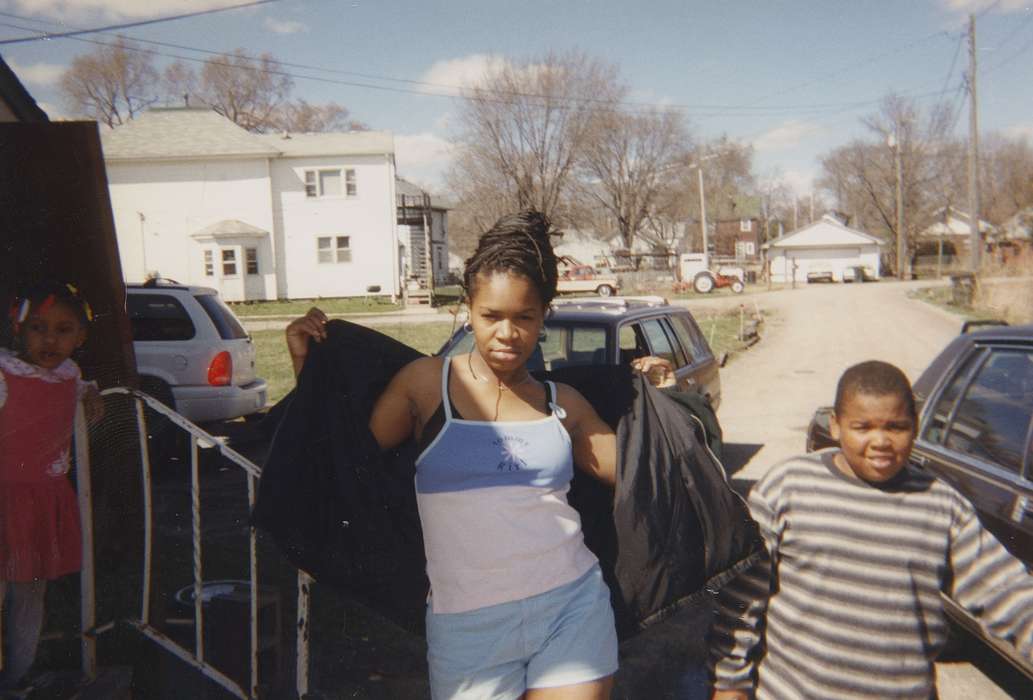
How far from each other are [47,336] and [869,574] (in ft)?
10.4

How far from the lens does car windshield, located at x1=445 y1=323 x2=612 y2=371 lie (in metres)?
6.14

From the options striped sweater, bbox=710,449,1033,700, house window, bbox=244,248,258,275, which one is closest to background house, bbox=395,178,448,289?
house window, bbox=244,248,258,275

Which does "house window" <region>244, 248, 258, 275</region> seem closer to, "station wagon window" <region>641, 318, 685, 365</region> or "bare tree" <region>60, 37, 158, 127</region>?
"bare tree" <region>60, 37, 158, 127</region>

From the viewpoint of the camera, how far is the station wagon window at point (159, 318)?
26.9 ft

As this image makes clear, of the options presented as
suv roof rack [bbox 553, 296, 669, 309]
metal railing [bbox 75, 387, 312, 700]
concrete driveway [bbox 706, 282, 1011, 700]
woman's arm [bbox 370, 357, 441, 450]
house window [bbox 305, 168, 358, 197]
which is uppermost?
house window [bbox 305, 168, 358, 197]

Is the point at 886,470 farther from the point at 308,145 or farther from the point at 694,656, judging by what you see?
the point at 308,145

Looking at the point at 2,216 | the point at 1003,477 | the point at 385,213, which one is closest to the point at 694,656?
the point at 1003,477

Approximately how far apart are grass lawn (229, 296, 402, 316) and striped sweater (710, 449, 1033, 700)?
84.9ft

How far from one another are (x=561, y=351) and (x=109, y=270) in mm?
3558

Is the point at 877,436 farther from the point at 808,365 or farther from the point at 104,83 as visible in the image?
the point at 104,83

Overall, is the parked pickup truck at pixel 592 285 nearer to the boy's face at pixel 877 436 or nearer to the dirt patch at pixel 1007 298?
the dirt patch at pixel 1007 298

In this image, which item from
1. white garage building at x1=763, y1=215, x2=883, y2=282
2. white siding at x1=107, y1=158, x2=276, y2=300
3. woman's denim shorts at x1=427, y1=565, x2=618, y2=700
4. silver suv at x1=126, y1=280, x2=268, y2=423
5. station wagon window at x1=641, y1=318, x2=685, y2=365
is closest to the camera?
woman's denim shorts at x1=427, y1=565, x2=618, y2=700

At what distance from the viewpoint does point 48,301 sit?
328 cm

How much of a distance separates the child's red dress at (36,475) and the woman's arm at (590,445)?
2211mm
